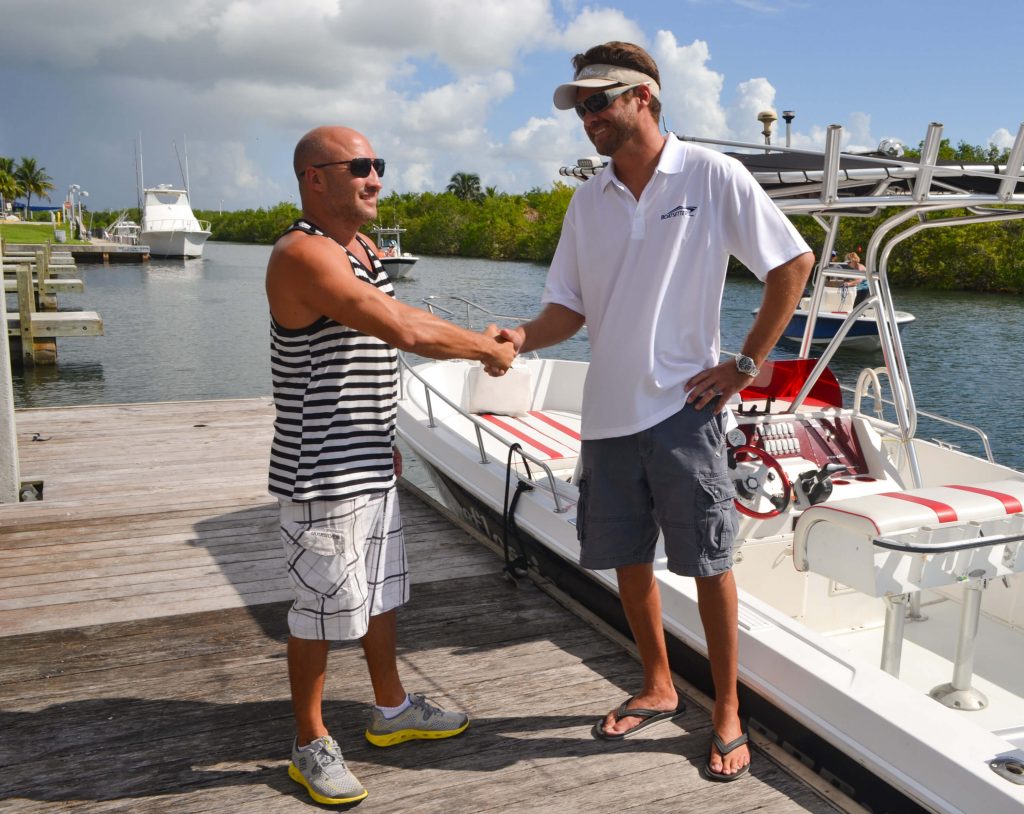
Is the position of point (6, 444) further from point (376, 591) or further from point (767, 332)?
point (767, 332)

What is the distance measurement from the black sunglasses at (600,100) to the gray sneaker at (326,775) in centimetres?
180

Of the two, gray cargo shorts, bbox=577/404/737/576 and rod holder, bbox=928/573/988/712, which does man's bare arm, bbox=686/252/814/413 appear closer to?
gray cargo shorts, bbox=577/404/737/576

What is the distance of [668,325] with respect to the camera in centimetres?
239

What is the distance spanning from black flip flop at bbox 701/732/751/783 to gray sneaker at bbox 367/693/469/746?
72 cm

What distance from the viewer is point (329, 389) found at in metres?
2.24

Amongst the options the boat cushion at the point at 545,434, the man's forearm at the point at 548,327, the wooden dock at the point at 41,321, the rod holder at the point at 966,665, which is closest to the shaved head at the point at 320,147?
the man's forearm at the point at 548,327

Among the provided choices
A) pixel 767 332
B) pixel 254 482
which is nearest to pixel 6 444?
pixel 254 482

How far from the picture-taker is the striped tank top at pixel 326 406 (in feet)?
7.33

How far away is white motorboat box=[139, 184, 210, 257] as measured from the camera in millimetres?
55281

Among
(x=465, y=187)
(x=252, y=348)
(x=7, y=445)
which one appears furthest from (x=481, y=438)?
(x=465, y=187)

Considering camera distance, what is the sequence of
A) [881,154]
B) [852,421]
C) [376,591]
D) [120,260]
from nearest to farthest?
[376,591] → [881,154] → [852,421] → [120,260]

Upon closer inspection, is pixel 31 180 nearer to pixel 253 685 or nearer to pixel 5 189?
pixel 5 189

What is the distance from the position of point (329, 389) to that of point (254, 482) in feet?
11.4

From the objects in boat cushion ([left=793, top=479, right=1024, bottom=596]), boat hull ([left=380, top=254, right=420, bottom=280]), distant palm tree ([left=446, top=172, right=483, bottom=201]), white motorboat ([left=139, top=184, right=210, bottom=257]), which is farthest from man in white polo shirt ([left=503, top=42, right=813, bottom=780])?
distant palm tree ([left=446, top=172, right=483, bottom=201])
